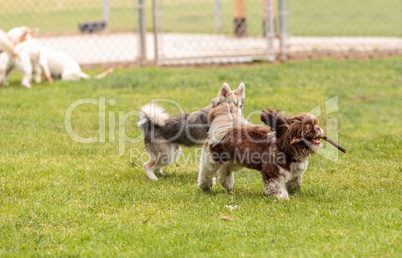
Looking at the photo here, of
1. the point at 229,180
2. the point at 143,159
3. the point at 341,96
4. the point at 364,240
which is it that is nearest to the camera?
the point at 364,240

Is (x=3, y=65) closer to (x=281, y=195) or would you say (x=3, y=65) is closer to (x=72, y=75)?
(x=72, y=75)

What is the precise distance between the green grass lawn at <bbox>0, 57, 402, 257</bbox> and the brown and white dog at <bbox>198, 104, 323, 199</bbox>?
0.73 feet

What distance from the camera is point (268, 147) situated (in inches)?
199

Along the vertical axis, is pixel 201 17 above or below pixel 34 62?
above

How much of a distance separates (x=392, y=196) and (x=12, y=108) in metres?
6.42

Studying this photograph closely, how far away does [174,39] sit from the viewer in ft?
49.4

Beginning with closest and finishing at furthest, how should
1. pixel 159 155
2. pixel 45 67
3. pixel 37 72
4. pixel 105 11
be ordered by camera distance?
1. pixel 159 155
2. pixel 45 67
3. pixel 37 72
4. pixel 105 11

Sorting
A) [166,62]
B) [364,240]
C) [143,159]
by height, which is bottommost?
[364,240]

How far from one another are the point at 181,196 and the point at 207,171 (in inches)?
14.0

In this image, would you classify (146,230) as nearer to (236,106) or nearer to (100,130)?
(236,106)

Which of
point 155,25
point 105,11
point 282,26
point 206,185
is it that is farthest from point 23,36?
point 206,185

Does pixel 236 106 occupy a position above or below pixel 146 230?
above

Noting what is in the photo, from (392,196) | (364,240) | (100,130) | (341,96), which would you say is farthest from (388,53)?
(364,240)

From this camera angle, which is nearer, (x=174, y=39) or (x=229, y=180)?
(x=229, y=180)
